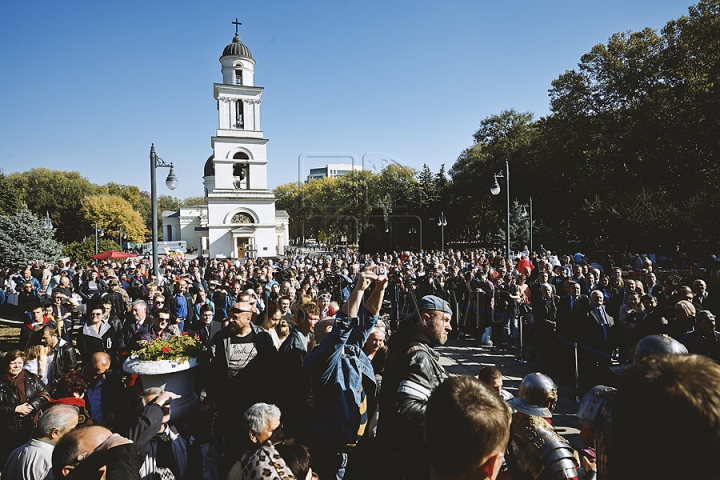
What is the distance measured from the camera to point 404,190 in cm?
4709

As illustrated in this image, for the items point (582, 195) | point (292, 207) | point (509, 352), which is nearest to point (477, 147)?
point (582, 195)

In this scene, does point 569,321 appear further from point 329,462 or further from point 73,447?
point 73,447

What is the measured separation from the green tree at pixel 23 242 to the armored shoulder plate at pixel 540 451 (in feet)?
125

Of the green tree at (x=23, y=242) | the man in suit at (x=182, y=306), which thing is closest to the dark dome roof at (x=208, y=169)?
the green tree at (x=23, y=242)

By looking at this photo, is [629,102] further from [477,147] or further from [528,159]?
[477,147]

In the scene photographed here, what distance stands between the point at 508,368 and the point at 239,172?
42862 millimetres

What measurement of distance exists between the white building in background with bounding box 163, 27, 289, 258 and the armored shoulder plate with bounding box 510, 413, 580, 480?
4296 cm

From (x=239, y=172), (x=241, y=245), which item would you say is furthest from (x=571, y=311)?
(x=239, y=172)

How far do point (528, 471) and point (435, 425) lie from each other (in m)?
1.06

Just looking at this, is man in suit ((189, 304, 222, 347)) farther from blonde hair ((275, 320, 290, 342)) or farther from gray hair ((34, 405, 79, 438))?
gray hair ((34, 405, 79, 438))

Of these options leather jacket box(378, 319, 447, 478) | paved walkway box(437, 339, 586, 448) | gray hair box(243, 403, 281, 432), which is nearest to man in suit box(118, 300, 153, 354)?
gray hair box(243, 403, 281, 432)

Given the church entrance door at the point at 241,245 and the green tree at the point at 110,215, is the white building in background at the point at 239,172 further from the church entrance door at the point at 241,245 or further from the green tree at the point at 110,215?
the green tree at the point at 110,215

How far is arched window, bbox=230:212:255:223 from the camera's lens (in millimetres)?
45188

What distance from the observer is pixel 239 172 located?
47.3 metres
